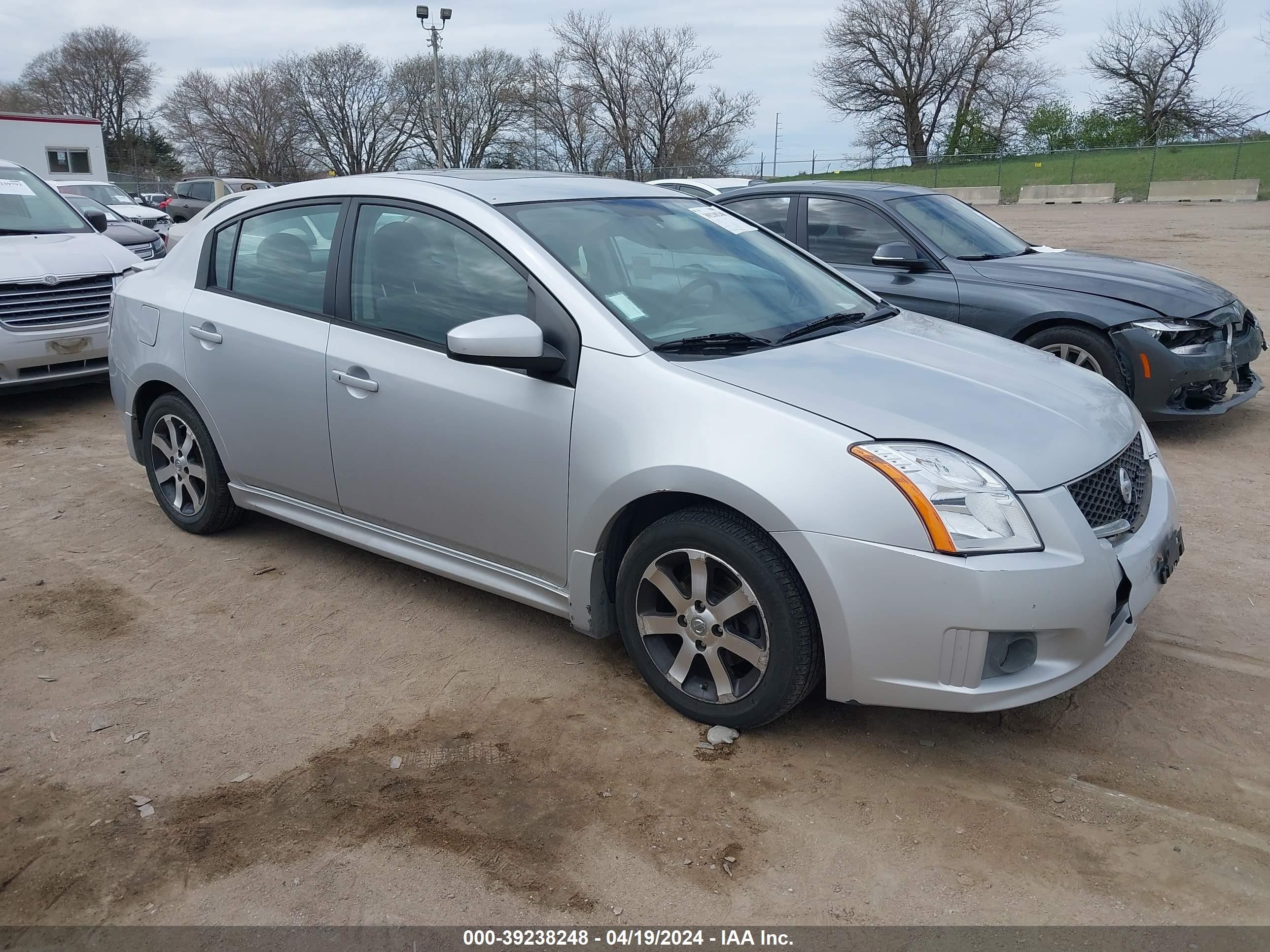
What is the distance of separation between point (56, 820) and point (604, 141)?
58126mm

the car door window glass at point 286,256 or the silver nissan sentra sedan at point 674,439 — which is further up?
the car door window glass at point 286,256

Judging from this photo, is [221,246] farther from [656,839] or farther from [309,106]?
[309,106]

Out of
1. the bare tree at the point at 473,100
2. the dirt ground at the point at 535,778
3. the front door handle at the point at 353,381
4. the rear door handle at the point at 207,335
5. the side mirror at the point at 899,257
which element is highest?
the bare tree at the point at 473,100

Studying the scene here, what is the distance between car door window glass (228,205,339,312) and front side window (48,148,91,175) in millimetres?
28743

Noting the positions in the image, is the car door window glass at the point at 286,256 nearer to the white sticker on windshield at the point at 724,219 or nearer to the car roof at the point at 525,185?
the car roof at the point at 525,185

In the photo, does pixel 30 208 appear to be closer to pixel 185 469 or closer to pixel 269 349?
pixel 185 469

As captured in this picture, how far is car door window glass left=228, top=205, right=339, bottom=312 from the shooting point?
422cm

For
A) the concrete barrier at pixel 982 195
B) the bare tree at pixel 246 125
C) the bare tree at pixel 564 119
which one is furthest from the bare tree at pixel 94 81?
the concrete barrier at pixel 982 195

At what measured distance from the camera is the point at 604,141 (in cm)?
5750

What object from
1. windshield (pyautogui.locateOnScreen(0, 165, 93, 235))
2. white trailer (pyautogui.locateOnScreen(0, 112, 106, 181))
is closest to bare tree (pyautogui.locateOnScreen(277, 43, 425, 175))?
white trailer (pyautogui.locateOnScreen(0, 112, 106, 181))

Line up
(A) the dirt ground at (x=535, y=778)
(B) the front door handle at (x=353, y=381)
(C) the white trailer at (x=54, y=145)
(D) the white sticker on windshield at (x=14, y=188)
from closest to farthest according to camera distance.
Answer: (A) the dirt ground at (x=535, y=778) < (B) the front door handle at (x=353, y=381) < (D) the white sticker on windshield at (x=14, y=188) < (C) the white trailer at (x=54, y=145)

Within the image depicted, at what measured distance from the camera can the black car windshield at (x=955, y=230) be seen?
23.1 ft

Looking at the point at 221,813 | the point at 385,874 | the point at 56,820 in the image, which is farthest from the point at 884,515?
the point at 56,820

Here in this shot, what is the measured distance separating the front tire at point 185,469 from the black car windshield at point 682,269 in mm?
2061
